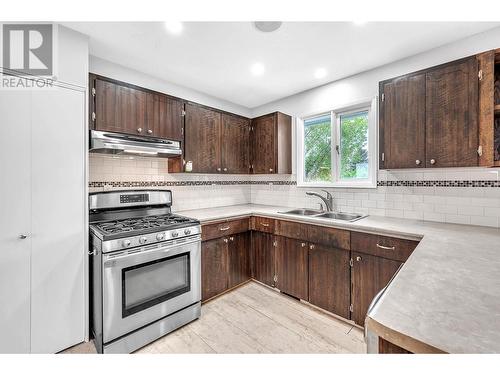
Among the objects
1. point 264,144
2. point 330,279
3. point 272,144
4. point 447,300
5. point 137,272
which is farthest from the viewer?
point 264,144

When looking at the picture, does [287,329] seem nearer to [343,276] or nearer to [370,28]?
[343,276]

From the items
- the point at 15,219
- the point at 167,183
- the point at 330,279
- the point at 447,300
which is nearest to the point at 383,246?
the point at 330,279

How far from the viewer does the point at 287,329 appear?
2064mm

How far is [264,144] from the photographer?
10.8 ft

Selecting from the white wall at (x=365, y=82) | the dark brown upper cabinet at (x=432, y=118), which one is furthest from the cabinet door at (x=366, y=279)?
the white wall at (x=365, y=82)

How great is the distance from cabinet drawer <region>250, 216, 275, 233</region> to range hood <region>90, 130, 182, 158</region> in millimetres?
1219

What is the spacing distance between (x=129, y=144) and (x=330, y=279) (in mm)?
2338

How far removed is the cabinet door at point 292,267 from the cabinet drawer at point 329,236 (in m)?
0.15

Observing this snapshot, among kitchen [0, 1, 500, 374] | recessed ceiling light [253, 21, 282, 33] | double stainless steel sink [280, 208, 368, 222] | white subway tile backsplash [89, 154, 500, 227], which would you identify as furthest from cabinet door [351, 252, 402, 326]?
recessed ceiling light [253, 21, 282, 33]

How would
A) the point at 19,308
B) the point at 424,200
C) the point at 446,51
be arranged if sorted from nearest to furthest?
1. the point at 19,308
2. the point at 446,51
3. the point at 424,200

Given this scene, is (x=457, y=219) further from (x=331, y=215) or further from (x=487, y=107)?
(x=331, y=215)

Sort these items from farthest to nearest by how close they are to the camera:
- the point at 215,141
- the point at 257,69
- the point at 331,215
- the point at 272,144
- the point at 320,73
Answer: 1. the point at 272,144
2. the point at 215,141
3. the point at 331,215
4. the point at 320,73
5. the point at 257,69

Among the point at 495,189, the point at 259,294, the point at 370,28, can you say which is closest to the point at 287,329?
the point at 259,294

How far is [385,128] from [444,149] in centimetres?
49
